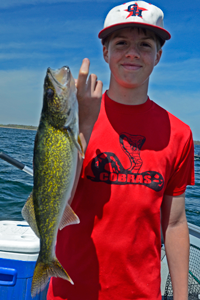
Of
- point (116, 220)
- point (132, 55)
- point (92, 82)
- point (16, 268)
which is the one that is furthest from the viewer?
point (16, 268)

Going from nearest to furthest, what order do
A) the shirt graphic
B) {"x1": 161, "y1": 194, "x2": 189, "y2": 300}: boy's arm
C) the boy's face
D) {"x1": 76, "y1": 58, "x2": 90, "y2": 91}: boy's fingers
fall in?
1. {"x1": 76, "y1": 58, "x2": 90, "y2": 91}: boy's fingers
2. the shirt graphic
3. the boy's face
4. {"x1": 161, "y1": 194, "x2": 189, "y2": 300}: boy's arm

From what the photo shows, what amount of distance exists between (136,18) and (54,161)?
1279mm

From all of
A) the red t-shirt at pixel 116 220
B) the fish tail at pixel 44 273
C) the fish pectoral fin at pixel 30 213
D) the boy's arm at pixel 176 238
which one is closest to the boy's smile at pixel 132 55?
the red t-shirt at pixel 116 220

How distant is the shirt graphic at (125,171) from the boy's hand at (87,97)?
0.91 ft

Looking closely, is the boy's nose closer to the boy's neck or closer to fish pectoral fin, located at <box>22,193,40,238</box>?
the boy's neck

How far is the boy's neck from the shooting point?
2.31 metres

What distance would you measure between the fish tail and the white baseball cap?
1832mm

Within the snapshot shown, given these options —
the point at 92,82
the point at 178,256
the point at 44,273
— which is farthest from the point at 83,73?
the point at 178,256

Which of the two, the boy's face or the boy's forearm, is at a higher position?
the boy's face

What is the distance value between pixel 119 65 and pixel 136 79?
0.59 ft

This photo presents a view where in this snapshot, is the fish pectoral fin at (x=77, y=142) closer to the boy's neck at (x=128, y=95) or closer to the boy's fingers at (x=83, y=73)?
the boy's fingers at (x=83, y=73)

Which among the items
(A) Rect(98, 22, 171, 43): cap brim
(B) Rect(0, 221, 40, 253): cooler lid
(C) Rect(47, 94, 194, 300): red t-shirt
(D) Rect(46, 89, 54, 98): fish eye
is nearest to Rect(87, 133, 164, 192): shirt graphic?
(C) Rect(47, 94, 194, 300): red t-shirt

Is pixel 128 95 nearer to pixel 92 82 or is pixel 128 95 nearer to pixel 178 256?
pixel 92 82

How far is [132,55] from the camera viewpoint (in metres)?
2.13
